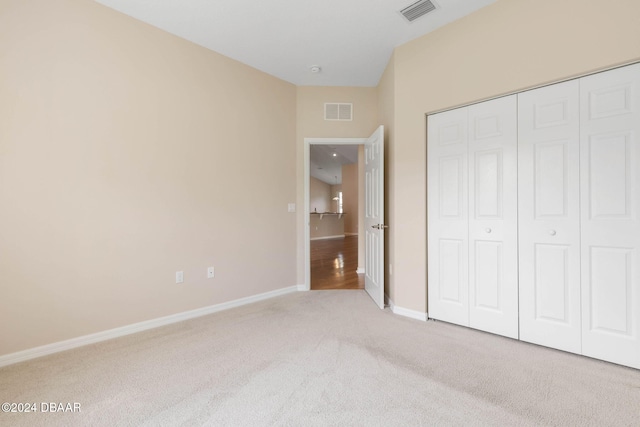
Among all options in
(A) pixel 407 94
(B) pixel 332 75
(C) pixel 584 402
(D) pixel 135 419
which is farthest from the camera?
(B) pixel 332 75

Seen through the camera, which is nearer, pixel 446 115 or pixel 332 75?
pixel 446 115

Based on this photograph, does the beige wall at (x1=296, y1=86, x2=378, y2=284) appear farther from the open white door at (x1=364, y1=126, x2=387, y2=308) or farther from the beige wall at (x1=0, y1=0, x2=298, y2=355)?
the beige wall at (x1=0, y1=0, x2=298, y2=355)

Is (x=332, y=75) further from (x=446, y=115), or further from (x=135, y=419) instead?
(x=135, y=419)

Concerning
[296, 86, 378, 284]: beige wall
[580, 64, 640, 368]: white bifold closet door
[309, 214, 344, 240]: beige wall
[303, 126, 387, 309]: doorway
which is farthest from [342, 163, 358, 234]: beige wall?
[580, 64, 640, 368]: white bifold closet door

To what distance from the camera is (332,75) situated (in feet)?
12.0

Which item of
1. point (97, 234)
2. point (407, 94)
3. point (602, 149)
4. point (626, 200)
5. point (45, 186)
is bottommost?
point (97, 234)

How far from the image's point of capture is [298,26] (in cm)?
269

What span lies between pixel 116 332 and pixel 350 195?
10.5 meters

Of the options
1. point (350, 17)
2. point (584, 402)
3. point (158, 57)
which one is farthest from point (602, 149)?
point (158, 57)

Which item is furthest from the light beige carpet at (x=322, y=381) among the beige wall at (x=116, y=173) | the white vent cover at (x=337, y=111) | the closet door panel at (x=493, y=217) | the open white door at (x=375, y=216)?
the white vent cover at (x=337, y=111)

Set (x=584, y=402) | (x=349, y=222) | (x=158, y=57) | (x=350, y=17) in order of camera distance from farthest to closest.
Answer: (x=349, y=222), (x=158, y=57), (x=350, y=17), (x=584, y=402)

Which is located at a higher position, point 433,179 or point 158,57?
point 158,57

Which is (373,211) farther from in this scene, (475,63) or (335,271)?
(335,271)

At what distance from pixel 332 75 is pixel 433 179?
196cm
